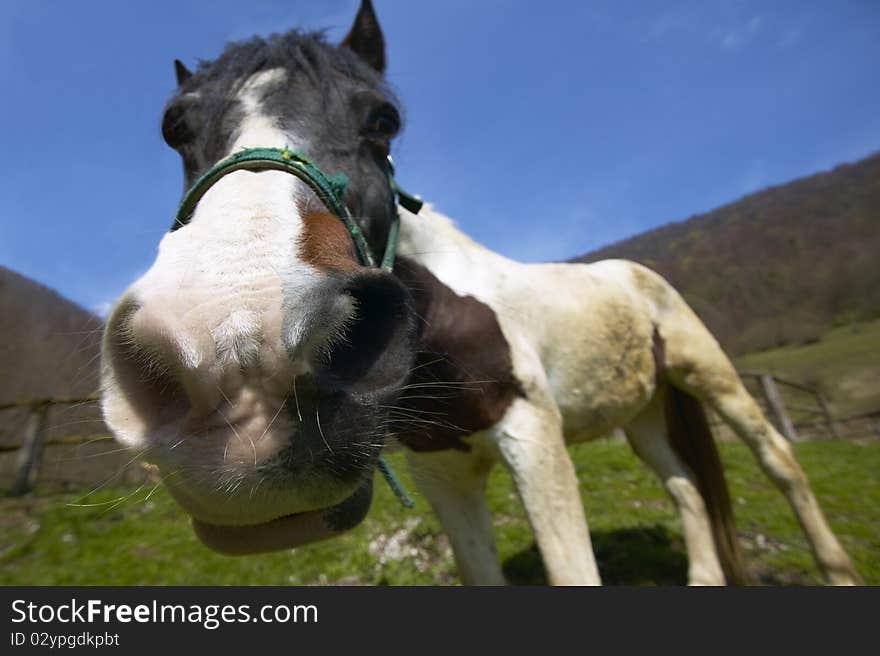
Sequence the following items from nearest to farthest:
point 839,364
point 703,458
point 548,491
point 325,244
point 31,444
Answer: point 325,244
point 548,491
point 703,458
point 31,444
point 839,364

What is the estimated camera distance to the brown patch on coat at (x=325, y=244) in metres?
1.01

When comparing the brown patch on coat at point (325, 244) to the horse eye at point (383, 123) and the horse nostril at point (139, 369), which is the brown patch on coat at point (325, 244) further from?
the horse eye at point (383, 123)

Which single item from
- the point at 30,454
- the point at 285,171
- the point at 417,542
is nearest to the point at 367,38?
the point at 285,171

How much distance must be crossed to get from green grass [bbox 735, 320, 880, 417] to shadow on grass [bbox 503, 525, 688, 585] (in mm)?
15145

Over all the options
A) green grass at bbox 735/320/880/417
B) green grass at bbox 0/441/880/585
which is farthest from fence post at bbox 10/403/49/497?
green grass at bbox 735/320/880/417

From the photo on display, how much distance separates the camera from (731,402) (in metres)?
3.63

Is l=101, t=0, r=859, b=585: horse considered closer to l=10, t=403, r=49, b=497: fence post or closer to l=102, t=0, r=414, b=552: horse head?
l=102, t=0, r=414, b=552: horse head

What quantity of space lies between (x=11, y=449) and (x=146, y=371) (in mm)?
8899

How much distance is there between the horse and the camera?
894mm

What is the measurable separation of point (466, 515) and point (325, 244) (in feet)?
6.26

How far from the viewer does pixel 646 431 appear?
12.9ft

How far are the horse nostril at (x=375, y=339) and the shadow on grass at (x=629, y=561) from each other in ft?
9.07

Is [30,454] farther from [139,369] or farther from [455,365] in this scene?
[139,369]

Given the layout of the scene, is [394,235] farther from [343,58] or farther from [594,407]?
[594,407]
